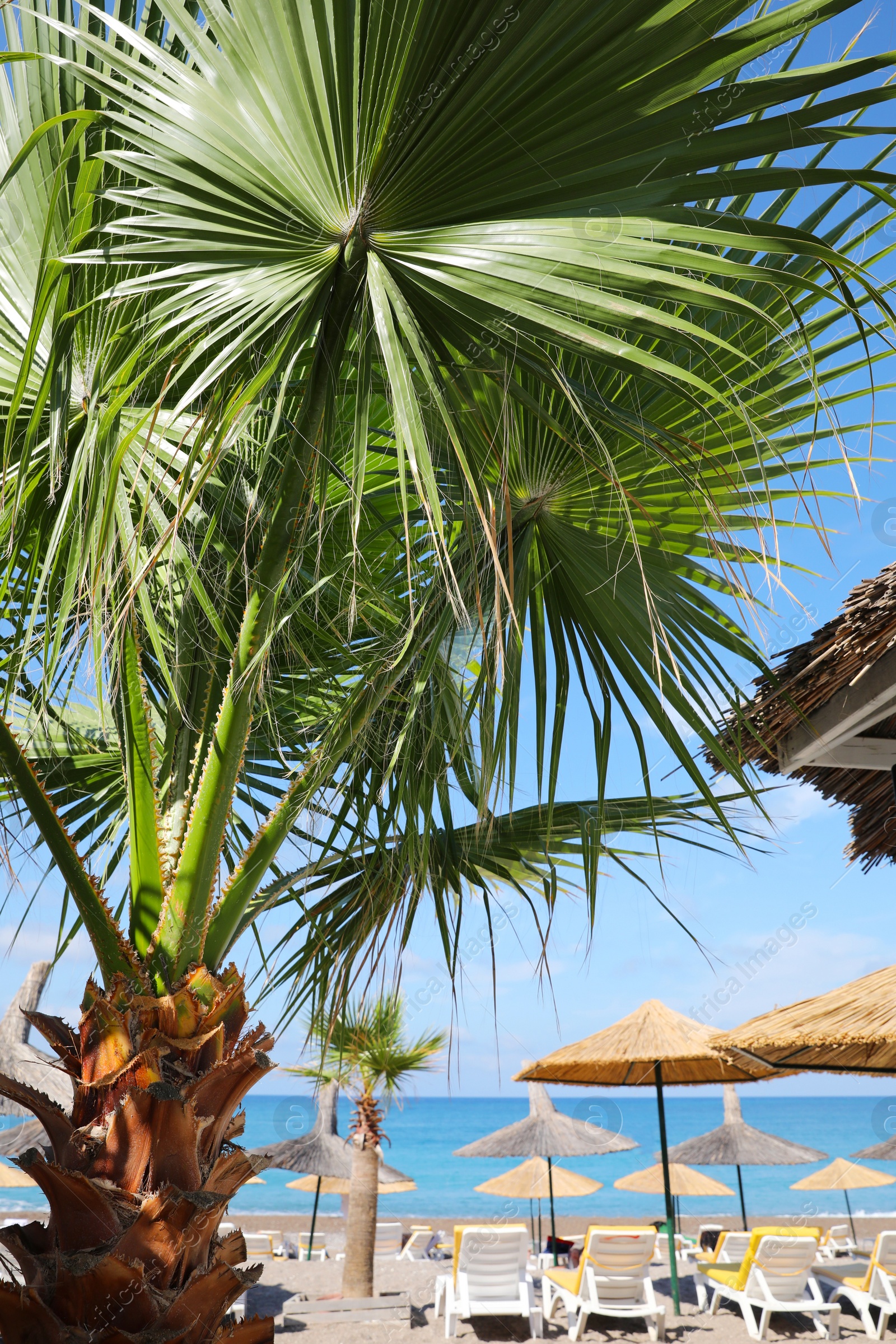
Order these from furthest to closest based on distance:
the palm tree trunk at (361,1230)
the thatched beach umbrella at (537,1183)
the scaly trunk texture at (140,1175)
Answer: the thatched beach umbrella at (537,1183) → the palm tree trunk at (361,1230) → the scaly trunk texture at (140,1175)

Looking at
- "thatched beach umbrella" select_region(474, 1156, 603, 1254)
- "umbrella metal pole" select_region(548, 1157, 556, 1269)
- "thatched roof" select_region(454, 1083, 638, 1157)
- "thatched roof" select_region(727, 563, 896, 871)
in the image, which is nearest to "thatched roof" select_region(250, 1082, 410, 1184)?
"thatched roof" select_region(454, 1083, 638, 1157)

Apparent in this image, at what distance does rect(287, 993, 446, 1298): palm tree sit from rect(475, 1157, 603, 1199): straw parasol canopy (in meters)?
2.13

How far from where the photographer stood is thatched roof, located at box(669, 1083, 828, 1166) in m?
14.1

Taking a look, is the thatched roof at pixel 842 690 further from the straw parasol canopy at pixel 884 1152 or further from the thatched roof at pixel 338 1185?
the thatched roof at pixel 338 1185

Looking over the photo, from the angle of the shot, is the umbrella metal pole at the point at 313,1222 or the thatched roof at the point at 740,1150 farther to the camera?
the umbrella metal pole at the point at 313,1222

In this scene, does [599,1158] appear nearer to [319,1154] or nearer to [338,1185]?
[338,1185]

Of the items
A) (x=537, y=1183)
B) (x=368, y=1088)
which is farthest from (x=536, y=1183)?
(x=368, y=1088)

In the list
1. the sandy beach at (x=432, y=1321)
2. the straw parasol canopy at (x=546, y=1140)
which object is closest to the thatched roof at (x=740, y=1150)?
the straw parasol canopy at (x=546, y=1140)

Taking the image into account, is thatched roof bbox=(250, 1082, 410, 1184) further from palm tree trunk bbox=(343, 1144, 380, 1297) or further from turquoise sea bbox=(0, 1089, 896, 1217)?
palm tree trunk bbox=(343, 1144, 380, 1297)

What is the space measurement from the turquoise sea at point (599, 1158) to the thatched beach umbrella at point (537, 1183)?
0.94 m

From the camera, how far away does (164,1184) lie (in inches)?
69.2

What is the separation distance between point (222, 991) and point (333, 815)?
85 cm

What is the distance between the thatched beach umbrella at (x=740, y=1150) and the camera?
14.1 m

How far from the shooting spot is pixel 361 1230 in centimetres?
962
